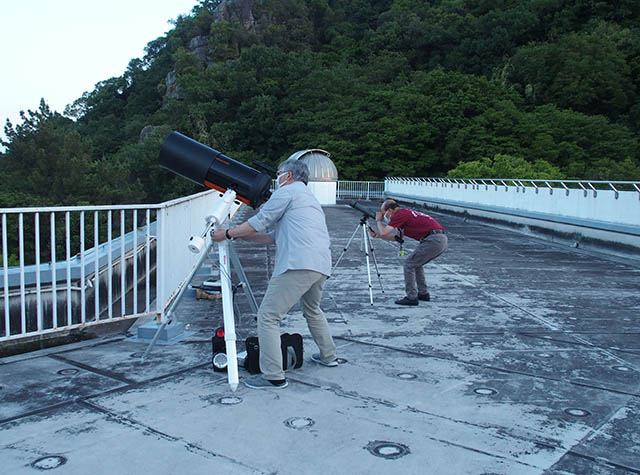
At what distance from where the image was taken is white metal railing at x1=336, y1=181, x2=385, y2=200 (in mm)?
43250

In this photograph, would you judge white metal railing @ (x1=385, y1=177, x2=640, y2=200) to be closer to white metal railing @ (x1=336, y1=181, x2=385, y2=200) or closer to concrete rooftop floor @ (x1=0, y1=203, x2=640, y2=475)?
concrete rooftop floor @ (x1=0, y1=203, x2=640, y2=475)

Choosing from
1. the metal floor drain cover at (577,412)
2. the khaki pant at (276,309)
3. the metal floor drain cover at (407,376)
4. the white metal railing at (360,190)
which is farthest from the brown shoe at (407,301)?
the white metal railing at (360,190)

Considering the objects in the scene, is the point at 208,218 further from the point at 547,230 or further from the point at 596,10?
the point at 596,10

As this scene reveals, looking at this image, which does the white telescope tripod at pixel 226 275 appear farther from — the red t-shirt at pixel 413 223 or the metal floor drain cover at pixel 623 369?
the red t-shirt at pixel 413 223

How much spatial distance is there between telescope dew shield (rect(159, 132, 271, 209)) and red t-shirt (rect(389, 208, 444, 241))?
3.06 m

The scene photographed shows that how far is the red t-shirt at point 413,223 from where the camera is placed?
7258 millimetres

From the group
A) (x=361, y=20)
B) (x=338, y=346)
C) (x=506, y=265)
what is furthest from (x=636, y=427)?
(x=361, y=20)

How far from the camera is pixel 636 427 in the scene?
11.5ft

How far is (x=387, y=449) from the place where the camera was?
3.16m

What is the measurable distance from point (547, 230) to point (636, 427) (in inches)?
488

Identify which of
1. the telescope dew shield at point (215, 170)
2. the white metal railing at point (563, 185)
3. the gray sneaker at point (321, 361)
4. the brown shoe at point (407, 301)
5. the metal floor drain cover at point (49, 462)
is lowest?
the metal floor drain cover at point (49, 462)

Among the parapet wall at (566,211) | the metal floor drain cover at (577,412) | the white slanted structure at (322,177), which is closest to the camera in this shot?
the metal floor drain cover at (577,412)

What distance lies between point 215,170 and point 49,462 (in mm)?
2282

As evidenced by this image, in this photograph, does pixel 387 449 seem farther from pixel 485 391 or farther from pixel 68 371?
pixel 68 371
